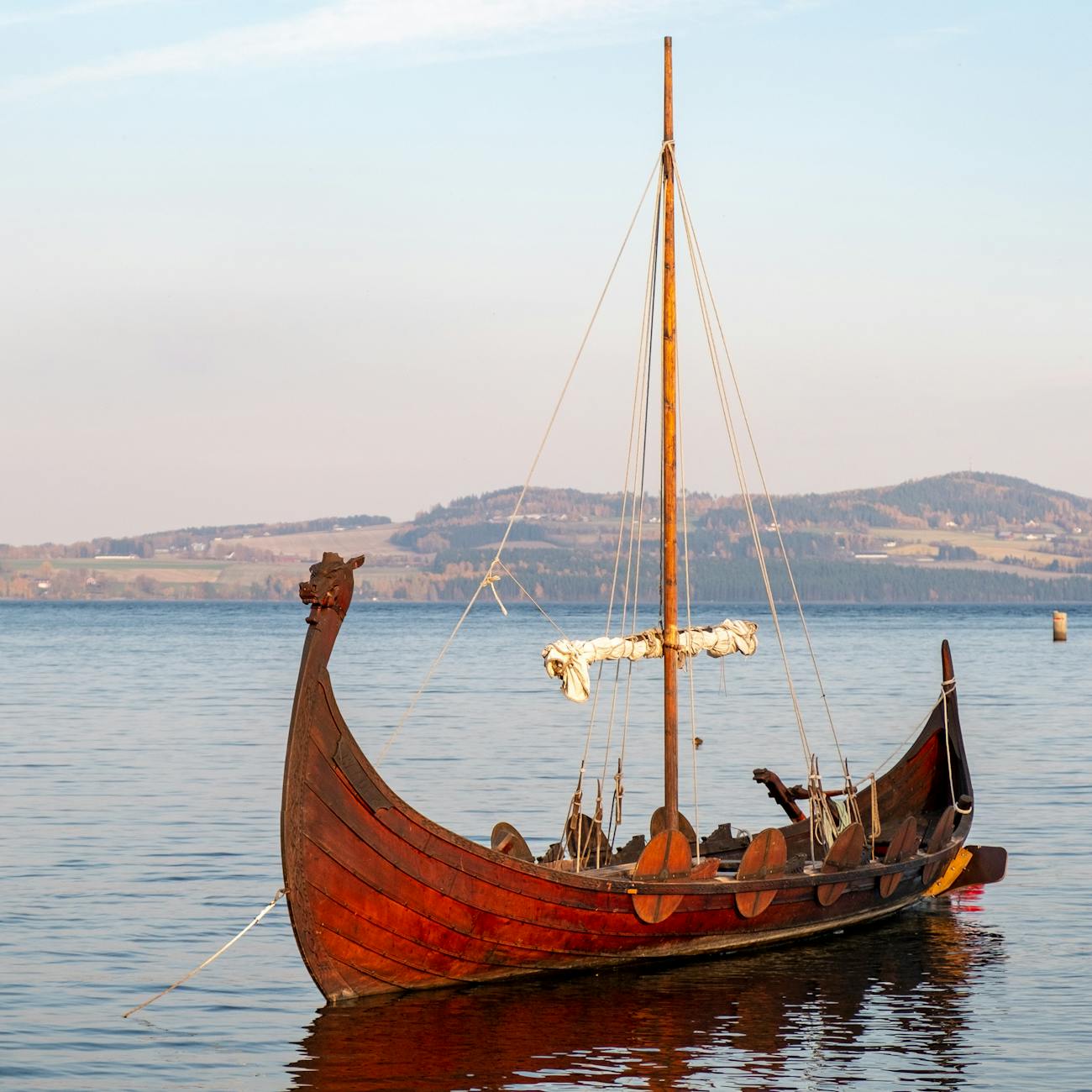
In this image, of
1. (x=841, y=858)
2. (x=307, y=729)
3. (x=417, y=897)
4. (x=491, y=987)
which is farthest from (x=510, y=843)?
(x=307, y=729)

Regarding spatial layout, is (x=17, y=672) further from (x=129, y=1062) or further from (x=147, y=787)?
(x=129, y=1062)

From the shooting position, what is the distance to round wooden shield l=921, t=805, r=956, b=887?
23.8m

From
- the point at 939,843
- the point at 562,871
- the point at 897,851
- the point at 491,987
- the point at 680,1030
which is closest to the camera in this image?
the point at 680,1030

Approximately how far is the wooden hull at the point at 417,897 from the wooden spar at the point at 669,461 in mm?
1707

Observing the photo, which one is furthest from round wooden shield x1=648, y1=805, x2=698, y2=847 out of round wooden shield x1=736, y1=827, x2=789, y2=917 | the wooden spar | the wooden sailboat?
round wooden shield x1=736, y1=827, x2=789, y2=917

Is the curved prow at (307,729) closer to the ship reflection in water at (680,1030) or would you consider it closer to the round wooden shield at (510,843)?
the ship reflection in water at (680,1030)

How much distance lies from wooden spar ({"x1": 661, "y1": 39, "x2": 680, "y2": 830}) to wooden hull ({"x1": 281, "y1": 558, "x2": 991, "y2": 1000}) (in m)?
1.71

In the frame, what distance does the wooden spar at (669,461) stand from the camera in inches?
839

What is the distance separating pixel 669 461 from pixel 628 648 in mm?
2456

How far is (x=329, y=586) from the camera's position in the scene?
1702 centimetres

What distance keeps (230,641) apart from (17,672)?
5172 cm

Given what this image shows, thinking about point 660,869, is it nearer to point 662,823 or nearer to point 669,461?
point 662,823

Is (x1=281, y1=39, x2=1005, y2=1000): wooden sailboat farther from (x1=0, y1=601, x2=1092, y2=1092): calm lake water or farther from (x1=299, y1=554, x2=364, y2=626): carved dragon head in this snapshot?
(x1=0, y1=601, x2=1092, y2=1092): calm lake water

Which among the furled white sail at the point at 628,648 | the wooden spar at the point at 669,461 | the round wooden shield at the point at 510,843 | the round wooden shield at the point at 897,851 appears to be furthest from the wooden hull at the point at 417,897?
the furled white sail at the point at 628,648
